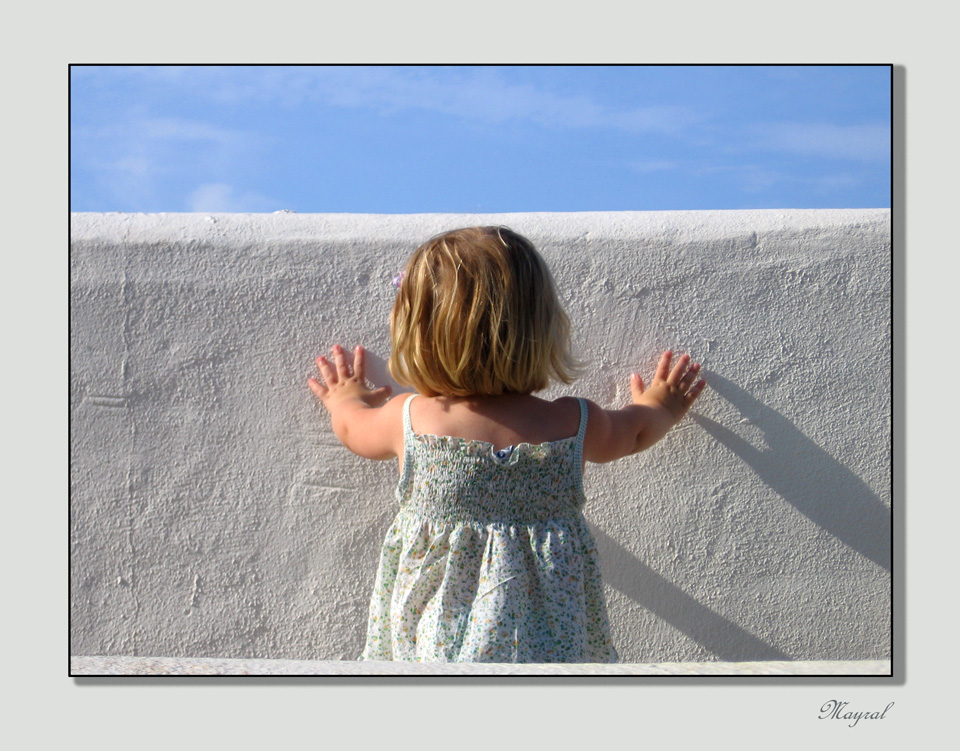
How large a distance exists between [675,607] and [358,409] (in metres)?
0.98

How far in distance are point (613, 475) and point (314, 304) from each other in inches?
35.8

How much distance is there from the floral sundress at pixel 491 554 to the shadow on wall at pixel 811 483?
1.66ft

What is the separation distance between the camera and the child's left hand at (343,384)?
2.36 m

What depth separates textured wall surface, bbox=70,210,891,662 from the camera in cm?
240

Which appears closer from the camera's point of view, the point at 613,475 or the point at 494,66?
the point at 494,66

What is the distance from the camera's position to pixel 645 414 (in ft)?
7.51

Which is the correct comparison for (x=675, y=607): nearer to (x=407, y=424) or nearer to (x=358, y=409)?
(x=407, y=424)

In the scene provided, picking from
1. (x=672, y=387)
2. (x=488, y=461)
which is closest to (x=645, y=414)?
(x=672, y=387)

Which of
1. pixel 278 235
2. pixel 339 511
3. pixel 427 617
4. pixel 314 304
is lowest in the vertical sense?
pixel 427 617

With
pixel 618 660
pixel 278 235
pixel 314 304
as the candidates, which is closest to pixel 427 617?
pixel 618 660

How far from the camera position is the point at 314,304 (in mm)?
2412

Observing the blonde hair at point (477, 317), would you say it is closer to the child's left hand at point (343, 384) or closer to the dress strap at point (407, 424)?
the dress strap at point (407, 424)

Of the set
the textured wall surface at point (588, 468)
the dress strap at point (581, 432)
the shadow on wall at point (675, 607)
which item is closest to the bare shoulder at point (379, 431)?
the textured wall surface at point (588, 468)

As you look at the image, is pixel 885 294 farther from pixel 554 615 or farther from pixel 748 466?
pixel 554 615
